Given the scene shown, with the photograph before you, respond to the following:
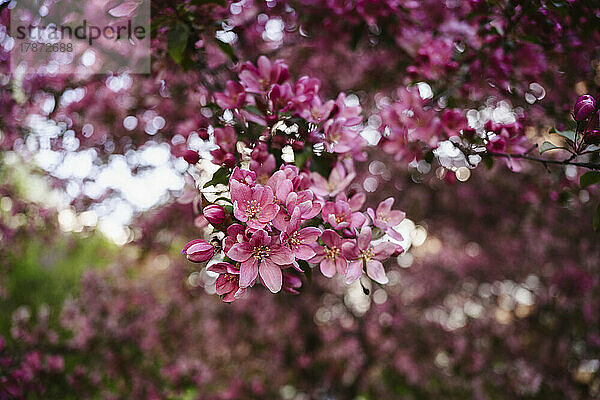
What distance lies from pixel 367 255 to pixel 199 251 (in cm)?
34

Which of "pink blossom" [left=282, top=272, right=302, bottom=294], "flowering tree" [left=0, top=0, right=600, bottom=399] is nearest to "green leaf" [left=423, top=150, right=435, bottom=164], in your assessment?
"flowering tree" [left=0, top=0, right=600, bottom=399]

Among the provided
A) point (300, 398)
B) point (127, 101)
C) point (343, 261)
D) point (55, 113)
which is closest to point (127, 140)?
point (127, 101)

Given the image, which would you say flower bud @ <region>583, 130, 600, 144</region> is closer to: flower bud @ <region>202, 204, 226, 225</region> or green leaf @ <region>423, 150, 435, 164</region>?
green leaf @ <region>423, 150, 435, 164</region>

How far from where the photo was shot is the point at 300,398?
3.44 m

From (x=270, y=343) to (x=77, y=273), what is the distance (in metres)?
2.45

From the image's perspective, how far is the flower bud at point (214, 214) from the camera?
79cm

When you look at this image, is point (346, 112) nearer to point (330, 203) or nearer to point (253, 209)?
point (330, 203)

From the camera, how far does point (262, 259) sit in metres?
0.78

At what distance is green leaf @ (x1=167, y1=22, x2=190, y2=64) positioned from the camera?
1.11 m

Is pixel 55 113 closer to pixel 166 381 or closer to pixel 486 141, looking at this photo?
pixel 166 381

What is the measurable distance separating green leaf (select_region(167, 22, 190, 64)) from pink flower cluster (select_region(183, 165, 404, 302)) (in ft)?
1.51

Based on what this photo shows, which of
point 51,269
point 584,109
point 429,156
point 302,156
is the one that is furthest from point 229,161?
point 51,269

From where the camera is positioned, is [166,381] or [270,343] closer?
[166,381]

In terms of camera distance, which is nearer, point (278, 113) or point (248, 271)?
point (248, 271)
